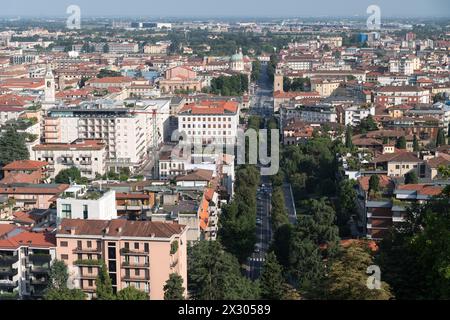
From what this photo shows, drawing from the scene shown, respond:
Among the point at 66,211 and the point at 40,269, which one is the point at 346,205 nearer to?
the point at 66,211

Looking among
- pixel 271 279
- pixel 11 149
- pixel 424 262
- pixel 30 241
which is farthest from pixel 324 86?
pixel 424 262

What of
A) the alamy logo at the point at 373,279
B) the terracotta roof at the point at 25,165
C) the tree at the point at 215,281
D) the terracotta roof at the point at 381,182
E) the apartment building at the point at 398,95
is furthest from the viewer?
the apartment building at the point at 398,95

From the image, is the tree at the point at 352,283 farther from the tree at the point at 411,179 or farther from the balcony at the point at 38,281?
the tree at the point at 411,179

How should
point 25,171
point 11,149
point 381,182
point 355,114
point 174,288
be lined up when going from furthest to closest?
point 355,114
point 11,149
point 25,171
point 381,182
point 174,288

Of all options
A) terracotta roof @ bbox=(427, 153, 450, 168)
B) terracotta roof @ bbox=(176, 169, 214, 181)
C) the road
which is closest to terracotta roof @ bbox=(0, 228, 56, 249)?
the road

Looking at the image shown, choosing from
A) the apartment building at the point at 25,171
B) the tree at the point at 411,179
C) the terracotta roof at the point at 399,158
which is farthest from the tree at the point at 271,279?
the apartment building at the point at 25,171

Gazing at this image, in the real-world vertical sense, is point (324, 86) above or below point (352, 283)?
below
